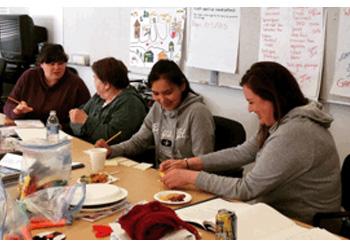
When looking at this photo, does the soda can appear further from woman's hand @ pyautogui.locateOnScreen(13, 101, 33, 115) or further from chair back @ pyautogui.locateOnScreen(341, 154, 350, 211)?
woman's hand @ pyautogui.locateOnScreen(13, 101, 33, 115)

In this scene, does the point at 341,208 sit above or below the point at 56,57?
below

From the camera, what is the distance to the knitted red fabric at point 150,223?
3.77ft

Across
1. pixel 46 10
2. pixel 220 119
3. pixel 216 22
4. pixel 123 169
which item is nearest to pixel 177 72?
pixel 220 119

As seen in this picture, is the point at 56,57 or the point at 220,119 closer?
the point at 220,119

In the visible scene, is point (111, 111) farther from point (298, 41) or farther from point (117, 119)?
point (298, 41)

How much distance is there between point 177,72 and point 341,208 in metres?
0.99

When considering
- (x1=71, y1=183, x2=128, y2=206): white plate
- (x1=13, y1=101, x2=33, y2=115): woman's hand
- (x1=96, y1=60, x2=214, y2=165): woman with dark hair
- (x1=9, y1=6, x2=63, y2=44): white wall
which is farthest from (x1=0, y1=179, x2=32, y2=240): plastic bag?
(x1=9, y1=6, x2=63, y2=44): white wall

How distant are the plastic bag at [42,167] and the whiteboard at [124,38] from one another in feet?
5.15

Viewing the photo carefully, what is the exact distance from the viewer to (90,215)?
150cm

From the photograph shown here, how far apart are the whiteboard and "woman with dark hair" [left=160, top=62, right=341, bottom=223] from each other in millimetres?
816

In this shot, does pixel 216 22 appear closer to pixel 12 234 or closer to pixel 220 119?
pixel 220 119

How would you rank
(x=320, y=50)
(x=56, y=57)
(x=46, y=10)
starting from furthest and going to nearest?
(x=46, y=10) → (x=56, y=57) → (x=320, y=50)

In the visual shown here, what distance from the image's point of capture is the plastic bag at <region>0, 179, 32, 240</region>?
1.13 metres

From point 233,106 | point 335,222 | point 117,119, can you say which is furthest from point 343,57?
point 117,119
